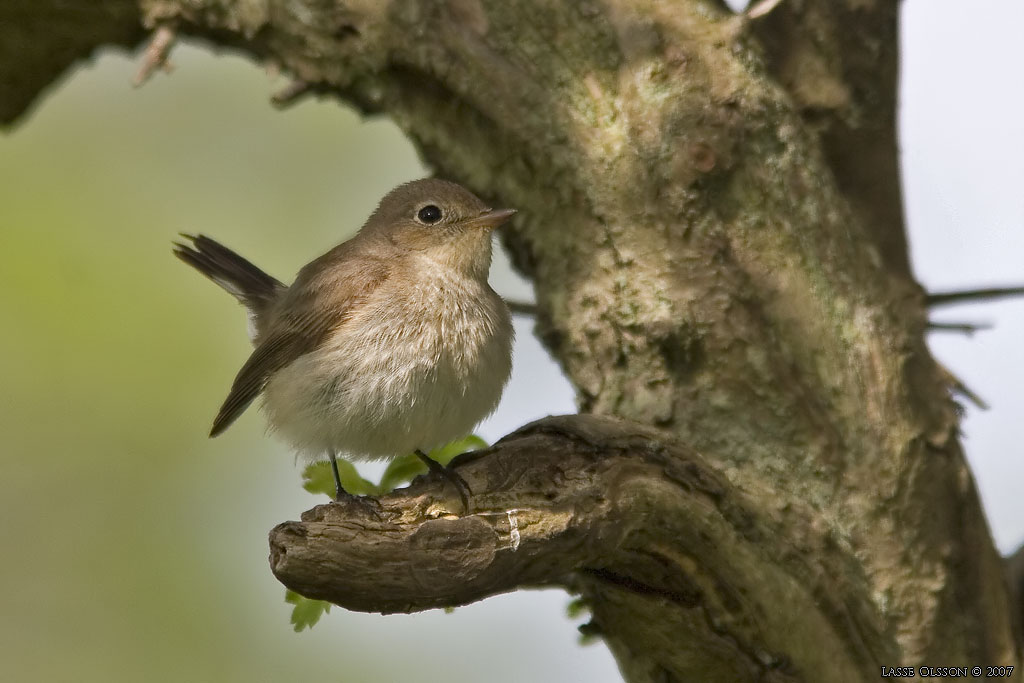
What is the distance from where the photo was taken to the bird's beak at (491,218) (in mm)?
4082

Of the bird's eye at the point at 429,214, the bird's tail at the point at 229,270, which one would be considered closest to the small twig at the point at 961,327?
the bird's eye at the point at 429,214

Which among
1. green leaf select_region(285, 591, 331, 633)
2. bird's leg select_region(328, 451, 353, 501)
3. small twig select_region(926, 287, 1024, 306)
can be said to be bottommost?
green leaf select_region(285, 591, 331, 633)

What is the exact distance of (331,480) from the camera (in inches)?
149

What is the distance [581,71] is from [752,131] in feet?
2.19

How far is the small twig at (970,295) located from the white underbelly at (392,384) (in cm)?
171

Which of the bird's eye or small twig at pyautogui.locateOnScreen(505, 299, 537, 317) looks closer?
small twig at pyautogui.locateOnScreen(505, 299, 537, 317)

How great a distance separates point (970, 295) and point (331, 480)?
2527 mm

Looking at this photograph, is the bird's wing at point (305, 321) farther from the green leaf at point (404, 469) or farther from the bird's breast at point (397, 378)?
the green leaf at point (404, 469)

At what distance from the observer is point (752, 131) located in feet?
12.0

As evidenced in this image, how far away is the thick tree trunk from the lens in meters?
Answer: 3.02

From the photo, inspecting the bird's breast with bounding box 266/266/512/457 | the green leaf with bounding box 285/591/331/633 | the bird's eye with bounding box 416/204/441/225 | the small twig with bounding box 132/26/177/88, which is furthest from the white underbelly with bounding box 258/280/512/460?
the small twig with bounding box 132/26/177/88

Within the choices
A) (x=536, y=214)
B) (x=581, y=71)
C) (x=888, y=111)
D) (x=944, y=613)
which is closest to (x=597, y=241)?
(x=536, y=214)

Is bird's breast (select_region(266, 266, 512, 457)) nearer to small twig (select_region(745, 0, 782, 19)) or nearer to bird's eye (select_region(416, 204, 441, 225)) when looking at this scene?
bird's eye (select_region(416, 204, 441, 225))

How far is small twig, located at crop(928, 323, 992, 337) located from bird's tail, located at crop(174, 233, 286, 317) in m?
3.00
